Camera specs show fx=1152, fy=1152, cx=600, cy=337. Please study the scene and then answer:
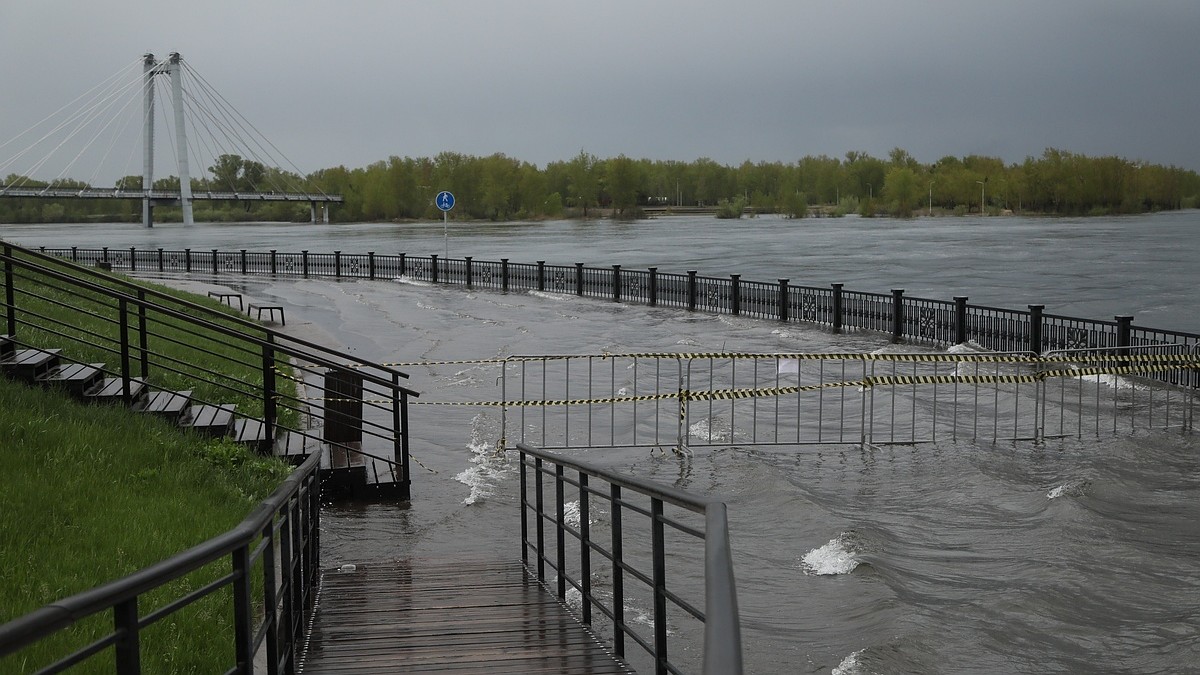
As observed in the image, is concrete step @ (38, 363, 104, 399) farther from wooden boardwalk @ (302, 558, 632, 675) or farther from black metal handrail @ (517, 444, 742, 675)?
black metal handrail @ (517, 444, 742, 675)

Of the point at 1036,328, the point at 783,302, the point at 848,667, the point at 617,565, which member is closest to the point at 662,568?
the point at 617,565

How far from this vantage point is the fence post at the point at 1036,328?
24281 mm

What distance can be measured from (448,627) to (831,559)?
5463 millimetres

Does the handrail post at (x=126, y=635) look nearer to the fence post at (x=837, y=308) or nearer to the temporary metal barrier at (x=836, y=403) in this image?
the temporary metal barrier at (x=836, y=403)

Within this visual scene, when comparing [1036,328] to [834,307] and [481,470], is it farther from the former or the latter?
[481,470]

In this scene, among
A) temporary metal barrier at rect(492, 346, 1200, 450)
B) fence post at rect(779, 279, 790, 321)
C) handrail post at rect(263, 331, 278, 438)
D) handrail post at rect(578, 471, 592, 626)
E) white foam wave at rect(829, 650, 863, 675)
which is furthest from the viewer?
fence post at rect(779, 279, 790, 321)

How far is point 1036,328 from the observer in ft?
80.2

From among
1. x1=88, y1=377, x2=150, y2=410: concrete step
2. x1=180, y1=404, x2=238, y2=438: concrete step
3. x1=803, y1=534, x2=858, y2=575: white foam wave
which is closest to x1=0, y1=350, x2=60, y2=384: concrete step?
x1=88, y1=377, x2=150, y2=410: concrete step

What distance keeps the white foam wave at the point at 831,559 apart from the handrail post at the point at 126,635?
8231mm

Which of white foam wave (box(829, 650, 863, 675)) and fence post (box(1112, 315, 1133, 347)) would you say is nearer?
white foam wave (box(829, 650, 863, 675))

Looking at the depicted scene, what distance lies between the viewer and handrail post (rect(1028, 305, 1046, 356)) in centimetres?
2428

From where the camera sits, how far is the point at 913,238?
14938 cm

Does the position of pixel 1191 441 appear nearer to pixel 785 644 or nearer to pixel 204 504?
pixel 785 644

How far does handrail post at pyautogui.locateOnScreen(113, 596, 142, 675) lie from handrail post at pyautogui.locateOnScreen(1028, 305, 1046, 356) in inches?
927
